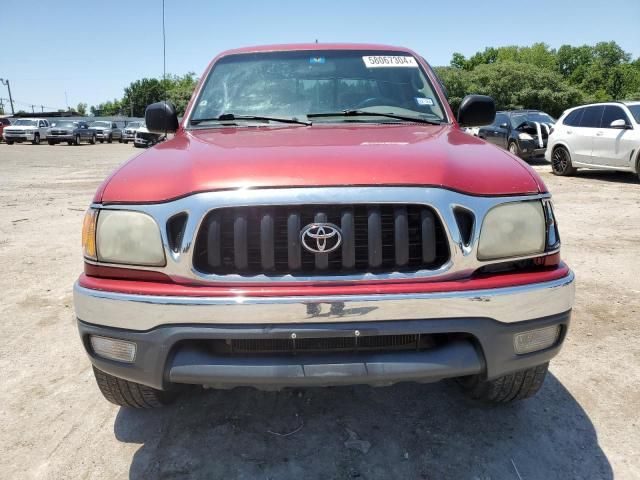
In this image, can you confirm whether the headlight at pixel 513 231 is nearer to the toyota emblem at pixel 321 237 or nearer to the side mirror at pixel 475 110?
the toyota emblem at pixel 321 237

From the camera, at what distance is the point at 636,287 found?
429cm

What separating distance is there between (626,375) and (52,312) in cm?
393

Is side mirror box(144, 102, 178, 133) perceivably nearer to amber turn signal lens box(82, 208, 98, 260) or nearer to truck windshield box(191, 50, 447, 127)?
truck windshield box(191, 50, 447, 127)

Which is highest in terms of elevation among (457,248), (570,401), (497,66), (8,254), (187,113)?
(497,66)

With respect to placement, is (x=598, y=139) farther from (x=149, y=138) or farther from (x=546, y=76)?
(x=546, y=76)

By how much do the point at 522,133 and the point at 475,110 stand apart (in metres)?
11.7

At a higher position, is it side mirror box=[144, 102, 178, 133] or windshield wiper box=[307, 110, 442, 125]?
windshield wiper box=[307, 110, 442, 125]

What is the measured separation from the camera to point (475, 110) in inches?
127

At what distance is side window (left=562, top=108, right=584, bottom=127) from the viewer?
1100cm

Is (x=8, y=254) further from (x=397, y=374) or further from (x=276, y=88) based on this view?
(x=397, y=374)

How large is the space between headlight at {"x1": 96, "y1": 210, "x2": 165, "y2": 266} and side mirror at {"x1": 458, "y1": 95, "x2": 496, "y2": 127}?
221 centimetres

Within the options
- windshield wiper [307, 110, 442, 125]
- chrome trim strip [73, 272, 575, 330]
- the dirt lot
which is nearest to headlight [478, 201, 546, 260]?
chrome trim strip [73, 272, 575, 330]

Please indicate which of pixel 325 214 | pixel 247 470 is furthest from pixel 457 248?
pixel 247 470

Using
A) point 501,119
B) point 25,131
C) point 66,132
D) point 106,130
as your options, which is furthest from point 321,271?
point 106,130
